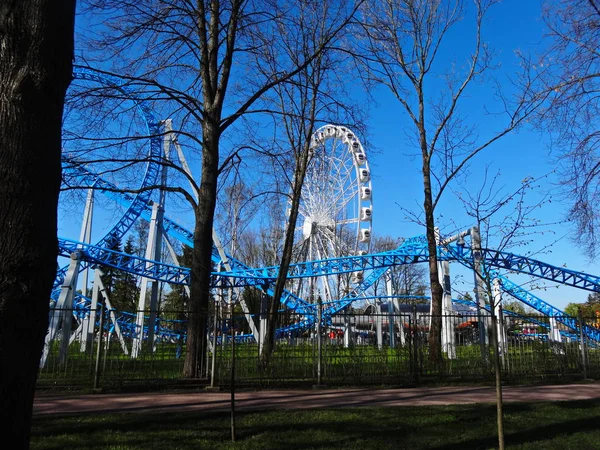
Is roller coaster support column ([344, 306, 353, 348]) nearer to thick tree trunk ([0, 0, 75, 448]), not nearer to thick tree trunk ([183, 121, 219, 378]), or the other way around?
thick tree trunk ([183, 121, 219, 378])

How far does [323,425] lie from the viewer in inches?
307

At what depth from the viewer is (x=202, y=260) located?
479 inches

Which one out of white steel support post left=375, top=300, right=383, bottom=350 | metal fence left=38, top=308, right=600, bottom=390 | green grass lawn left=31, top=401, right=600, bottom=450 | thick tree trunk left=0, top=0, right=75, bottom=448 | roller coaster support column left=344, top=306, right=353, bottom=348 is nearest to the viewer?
thick tree trunk left=0, top=0, right=75, bottom=448

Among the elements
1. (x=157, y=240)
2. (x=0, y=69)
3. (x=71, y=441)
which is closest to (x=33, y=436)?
(x=71, y=441)

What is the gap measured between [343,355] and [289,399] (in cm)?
246

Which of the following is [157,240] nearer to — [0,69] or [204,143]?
[204,143]

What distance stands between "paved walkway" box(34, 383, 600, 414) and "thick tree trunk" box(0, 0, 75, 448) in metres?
5.35

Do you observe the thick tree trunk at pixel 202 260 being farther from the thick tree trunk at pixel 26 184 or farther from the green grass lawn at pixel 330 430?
the thick tree trunk at pixel 26 184

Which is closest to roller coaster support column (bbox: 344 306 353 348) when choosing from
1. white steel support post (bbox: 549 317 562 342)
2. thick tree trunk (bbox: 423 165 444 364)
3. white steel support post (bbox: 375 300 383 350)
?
white steel support post (bbox: 375 300 383 350)

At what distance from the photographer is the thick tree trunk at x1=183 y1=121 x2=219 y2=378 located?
12.0 meters

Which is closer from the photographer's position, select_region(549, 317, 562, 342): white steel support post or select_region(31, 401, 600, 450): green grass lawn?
select_region(31, 401, 600, 450): green grass lawn

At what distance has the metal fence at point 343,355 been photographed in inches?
452

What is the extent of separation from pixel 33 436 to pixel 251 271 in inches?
1021

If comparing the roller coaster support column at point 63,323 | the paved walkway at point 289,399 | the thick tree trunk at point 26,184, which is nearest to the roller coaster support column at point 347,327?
the paved walkway at point 289,399
